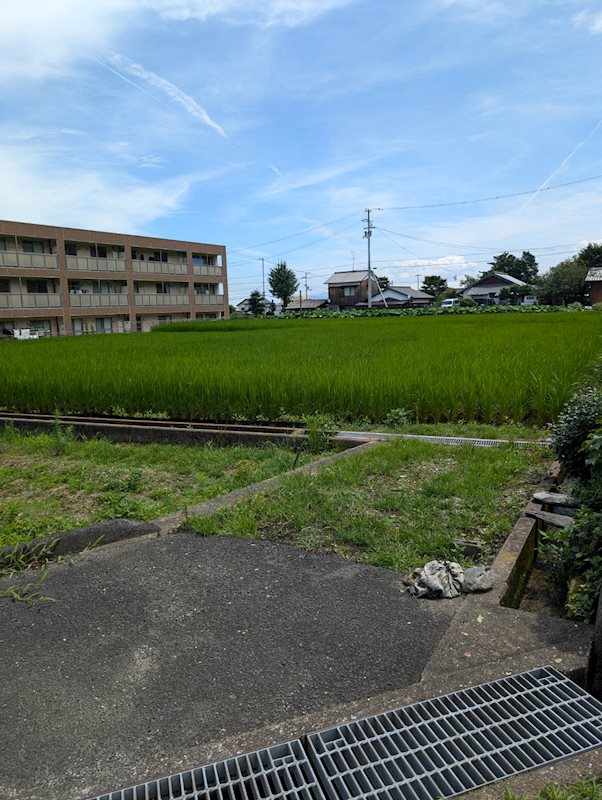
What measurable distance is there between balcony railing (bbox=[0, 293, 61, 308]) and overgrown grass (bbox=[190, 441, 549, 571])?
32.3 meters

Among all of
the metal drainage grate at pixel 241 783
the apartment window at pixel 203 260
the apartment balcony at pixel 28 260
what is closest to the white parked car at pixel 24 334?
the apartment balcony at pixel 28 260

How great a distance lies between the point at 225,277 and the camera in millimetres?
51688

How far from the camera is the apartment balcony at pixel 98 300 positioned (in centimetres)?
3691

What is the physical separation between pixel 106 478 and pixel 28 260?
1274 inches

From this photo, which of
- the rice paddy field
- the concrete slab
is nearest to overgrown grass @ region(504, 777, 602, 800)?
the concrete slab

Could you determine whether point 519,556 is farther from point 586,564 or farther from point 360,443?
point 360,443

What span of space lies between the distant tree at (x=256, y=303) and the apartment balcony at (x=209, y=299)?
19.0 m

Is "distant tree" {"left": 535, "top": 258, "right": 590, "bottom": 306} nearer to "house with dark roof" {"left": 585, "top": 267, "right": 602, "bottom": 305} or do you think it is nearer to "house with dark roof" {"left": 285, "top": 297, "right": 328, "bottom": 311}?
"house with dark roof" {"left": 585, "top": 267, "right": 602, "bottom": 305}

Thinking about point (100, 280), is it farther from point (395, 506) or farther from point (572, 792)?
point (572, 792)

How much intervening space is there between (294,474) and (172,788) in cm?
304

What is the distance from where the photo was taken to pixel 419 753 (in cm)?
192

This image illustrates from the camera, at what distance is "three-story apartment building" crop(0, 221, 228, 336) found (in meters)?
33.1

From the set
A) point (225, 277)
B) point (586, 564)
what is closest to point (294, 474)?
point (586, 564)

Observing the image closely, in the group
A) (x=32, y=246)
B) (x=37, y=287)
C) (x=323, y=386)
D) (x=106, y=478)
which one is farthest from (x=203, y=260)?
(x=106, y=478)
